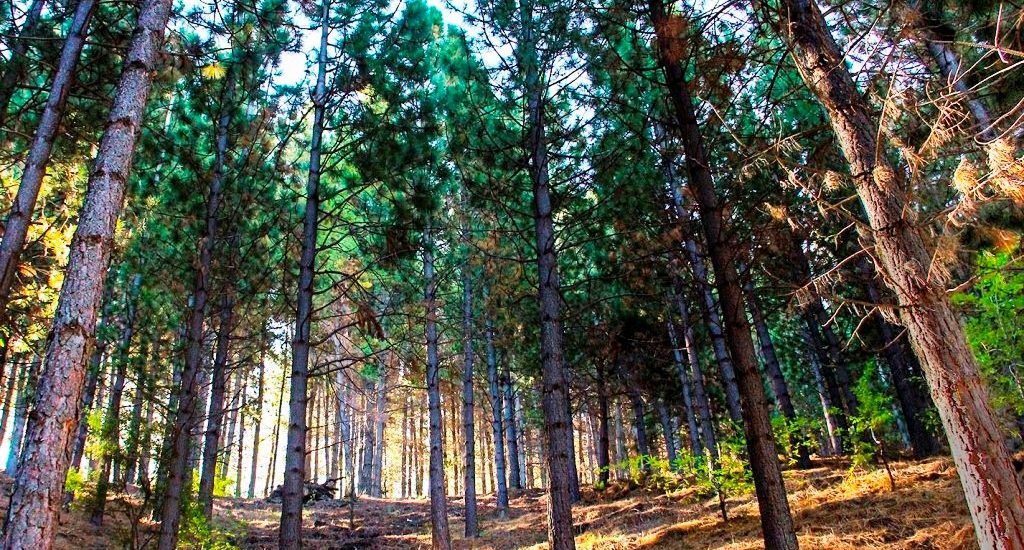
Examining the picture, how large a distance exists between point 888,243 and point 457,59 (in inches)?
238

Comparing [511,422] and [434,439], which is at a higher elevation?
[511,422]

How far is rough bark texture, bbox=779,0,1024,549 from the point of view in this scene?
3244 millimetres

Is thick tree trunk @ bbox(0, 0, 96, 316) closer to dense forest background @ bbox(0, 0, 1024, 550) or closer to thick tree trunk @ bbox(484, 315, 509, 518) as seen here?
dense forest background @ bbox(0, 0, 1024, 550)

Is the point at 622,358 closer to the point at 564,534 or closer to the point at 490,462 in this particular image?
the point at 564,534

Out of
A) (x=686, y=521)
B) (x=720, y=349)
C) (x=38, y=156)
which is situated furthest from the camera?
(x=720, y=349)

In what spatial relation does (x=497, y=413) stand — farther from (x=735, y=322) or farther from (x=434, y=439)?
(x=735, y=322)

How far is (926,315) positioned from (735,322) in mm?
1681

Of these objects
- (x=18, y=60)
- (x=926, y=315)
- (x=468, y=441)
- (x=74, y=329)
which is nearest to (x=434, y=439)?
(x=468, y=441)

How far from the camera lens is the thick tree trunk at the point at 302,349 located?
6.55 m

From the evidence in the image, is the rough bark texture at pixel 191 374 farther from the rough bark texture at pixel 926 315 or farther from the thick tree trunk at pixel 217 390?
the rough bark texture at pixel 926 315

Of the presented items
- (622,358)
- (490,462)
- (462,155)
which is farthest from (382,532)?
(490,462)

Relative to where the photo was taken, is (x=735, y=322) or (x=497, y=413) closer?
(x=735, y=322)

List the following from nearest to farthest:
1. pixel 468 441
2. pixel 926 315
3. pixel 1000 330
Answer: pixel 926 315, pixel 1000 330, pixel 468 441

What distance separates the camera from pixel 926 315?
358 cm
